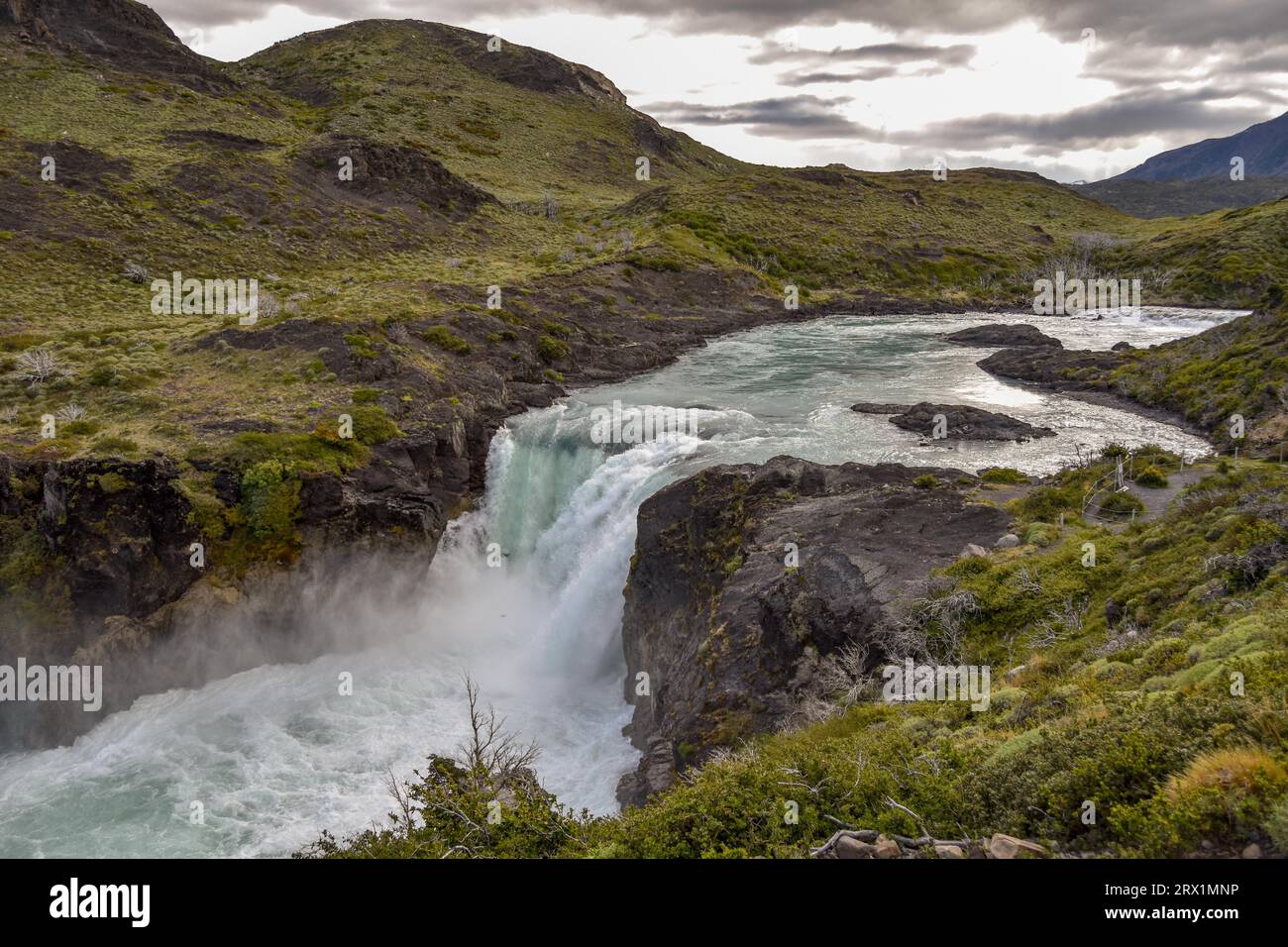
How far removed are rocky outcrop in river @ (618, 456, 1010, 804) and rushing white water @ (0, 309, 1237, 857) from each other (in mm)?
2744

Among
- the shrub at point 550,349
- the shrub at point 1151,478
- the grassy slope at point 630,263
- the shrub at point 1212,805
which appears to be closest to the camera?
the shrub at point 1212,805

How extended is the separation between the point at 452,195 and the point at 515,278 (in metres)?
28.1

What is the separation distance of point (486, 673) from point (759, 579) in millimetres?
11541

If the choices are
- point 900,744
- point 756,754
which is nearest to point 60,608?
point 756,754

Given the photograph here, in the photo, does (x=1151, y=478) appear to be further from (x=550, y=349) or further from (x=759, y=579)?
(x=550, y=349)

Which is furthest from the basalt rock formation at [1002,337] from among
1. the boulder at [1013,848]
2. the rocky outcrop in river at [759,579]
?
the boulder at [1013,848]

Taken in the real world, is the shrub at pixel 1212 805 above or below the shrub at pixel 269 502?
below

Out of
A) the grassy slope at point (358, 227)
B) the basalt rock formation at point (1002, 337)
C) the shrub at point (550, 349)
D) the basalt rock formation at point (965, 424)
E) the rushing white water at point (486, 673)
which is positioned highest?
the grassy slope at point (358, 227)

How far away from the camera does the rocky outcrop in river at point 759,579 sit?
1905cm

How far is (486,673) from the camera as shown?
1112 inches

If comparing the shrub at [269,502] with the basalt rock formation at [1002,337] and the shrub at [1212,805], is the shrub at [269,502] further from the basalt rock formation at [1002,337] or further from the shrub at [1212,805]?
the basalt rock formation at [1002,337]

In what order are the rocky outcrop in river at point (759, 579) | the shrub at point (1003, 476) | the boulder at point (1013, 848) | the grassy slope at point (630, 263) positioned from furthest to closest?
the shrub at point (1003, 476) < the rocky outcrop in river at point (759, 579) < the grassy slope at point (630, 263) < the boulder at point (1013, 848)

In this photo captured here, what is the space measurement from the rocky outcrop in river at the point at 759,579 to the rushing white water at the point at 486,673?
2.74 metres
